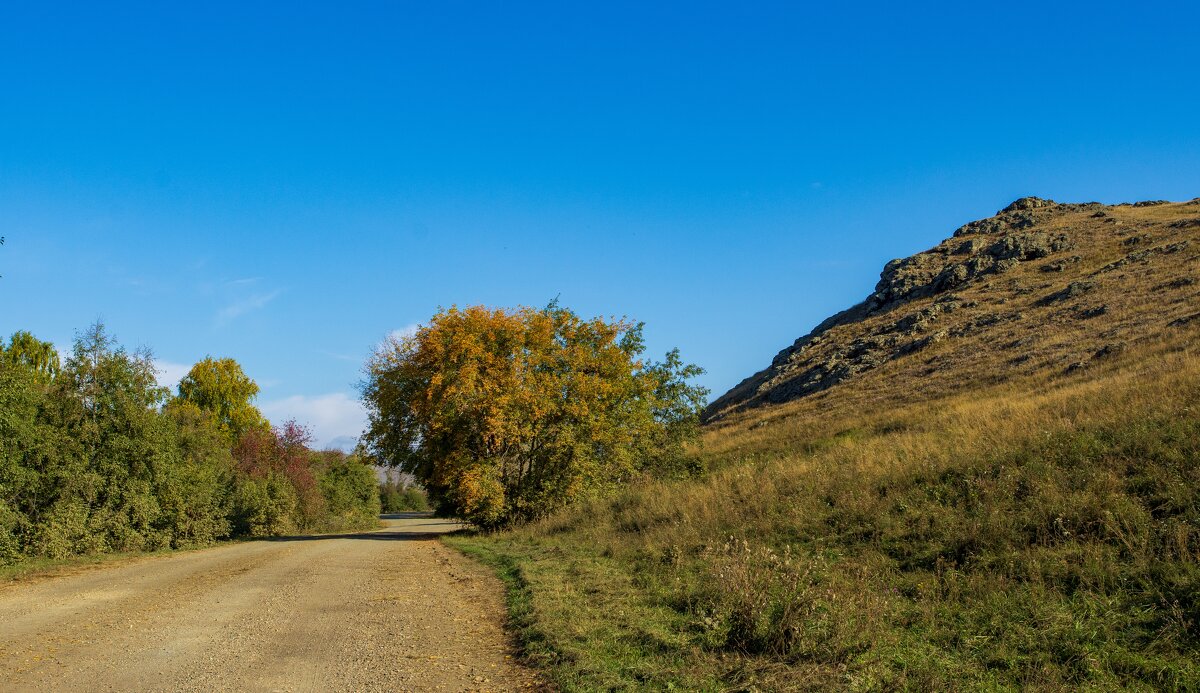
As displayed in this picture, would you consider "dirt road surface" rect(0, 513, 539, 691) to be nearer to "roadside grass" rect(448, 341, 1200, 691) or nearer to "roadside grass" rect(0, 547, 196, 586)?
"roadside grass" rect(0, 547, 196, 586)

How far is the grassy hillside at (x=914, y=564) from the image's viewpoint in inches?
257

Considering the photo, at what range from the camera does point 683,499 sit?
17094mm

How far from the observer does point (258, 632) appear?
885 centimetres

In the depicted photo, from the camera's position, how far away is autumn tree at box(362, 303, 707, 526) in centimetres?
2528

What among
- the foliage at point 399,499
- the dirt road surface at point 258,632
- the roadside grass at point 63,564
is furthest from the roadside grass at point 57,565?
the foliage at point 399,499

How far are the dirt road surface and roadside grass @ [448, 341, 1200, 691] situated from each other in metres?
0.98

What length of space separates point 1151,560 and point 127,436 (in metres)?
24.5

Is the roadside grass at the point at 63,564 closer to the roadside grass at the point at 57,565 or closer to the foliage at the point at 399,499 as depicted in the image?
the roadside grass at the point at 57,565

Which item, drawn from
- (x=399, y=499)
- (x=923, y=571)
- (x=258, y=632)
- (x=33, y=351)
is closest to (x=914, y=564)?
(x=923, y=571)

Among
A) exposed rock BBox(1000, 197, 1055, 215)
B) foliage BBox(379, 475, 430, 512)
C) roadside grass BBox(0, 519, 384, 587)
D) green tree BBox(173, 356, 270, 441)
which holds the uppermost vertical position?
exposed rock BBox(1000, 197, 1055, 215)

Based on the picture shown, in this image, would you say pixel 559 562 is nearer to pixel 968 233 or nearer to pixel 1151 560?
pixel 1151 560

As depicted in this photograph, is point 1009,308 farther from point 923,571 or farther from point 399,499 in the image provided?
point 399,499

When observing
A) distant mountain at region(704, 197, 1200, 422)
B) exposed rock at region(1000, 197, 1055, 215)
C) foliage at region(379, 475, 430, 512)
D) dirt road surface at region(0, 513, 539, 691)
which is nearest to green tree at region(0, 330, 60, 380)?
dirt road surface at region(0, 513, 539, 691)

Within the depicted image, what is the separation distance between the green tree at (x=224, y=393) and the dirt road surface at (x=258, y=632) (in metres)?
43.8
